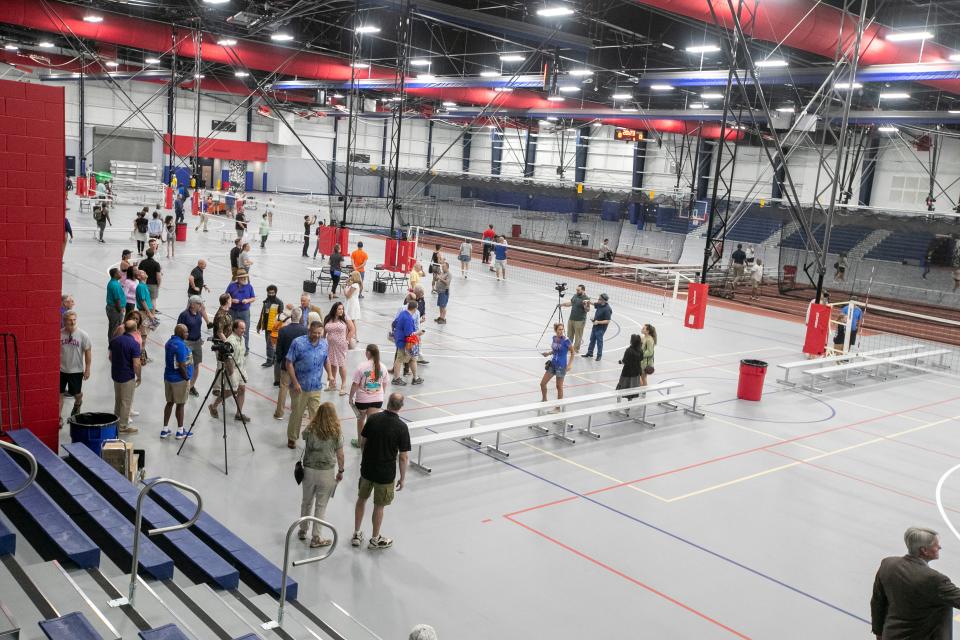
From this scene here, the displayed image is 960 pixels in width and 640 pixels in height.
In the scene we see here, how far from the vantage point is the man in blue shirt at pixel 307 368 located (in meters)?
11.1

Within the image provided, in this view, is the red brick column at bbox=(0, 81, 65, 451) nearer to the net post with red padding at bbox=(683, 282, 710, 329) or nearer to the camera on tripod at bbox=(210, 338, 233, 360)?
the camera on tripod at bbox=(210, 338, 233, 360)

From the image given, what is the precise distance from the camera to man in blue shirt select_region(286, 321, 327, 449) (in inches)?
436

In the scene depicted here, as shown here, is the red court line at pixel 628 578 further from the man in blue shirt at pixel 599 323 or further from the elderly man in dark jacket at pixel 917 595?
the man in blue shirt at pixel 599 323

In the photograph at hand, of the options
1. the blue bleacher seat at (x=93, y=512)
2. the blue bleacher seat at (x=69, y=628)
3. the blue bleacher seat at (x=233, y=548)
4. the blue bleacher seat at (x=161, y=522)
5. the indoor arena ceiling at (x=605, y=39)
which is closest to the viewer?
the blue bleacher seat at (x=69, y=628)

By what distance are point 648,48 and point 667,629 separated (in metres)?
26.7

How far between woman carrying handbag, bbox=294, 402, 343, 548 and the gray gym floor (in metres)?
0.51

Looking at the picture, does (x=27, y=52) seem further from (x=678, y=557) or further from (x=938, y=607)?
(x=938, y=607)

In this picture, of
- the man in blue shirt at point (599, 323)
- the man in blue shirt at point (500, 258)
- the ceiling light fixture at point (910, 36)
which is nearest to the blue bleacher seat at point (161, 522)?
the man in blue shirt at point (599, 323)

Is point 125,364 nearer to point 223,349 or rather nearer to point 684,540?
point 223,349

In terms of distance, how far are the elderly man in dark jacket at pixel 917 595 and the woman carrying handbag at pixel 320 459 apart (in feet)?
16.7

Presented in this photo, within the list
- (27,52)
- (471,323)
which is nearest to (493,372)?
(471,323)

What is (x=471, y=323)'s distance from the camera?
22.6 meters

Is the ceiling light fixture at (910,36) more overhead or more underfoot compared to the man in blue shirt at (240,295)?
more overhead

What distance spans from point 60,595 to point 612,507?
6.60 metres
